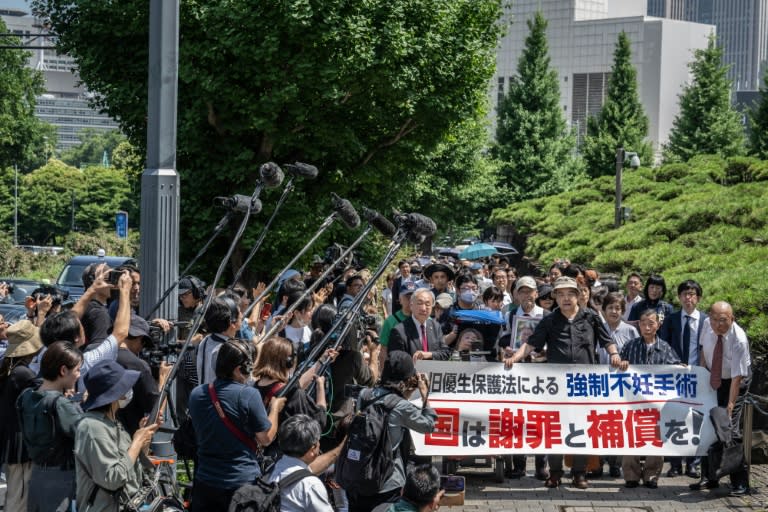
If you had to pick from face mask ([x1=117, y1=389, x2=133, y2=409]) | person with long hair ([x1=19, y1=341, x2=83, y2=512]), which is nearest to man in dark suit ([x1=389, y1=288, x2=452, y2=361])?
face mask ([x1=117, y1=389, x2=133, y2=409])

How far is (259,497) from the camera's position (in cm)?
568

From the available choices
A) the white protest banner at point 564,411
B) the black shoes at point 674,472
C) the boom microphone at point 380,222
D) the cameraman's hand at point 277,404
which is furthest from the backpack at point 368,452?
the black shoes at point 674,472

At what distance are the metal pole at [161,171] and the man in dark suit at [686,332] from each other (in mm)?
5374

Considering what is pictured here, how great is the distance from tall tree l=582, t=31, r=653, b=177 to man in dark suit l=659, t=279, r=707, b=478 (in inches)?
1722

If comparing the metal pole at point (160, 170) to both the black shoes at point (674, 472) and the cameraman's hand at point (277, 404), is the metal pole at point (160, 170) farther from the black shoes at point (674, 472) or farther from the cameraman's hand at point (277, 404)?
the black shoes at point (674, 472)

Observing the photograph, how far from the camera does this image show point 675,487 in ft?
33.2

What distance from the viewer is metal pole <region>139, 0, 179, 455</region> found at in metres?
7.86

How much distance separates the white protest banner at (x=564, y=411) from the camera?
32.5 ft

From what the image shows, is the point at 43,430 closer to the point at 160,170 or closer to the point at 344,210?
the point at 160,170

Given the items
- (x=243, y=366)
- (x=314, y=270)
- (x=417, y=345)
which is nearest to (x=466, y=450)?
(x=417, y=345)

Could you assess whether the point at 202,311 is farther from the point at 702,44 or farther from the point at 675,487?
the point at 702,44

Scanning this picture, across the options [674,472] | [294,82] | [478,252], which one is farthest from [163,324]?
[478,252]

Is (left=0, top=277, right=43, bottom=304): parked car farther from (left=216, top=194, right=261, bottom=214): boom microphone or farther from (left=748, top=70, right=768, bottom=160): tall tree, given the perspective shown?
(left=748, top=70, right=768, bottom=160): tall tree

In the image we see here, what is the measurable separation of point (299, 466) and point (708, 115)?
1964 inches
